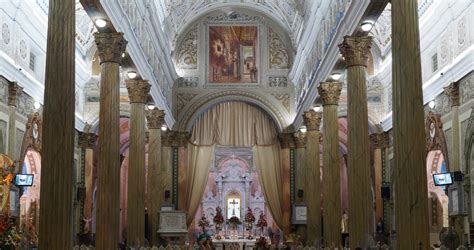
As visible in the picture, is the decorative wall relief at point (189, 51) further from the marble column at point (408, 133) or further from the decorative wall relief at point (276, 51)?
the marble column at point (408, 133)

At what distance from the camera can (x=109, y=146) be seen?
14.8 metres

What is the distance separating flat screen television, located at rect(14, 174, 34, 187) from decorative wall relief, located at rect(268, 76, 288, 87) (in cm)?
1493

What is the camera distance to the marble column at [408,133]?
33.2 feet

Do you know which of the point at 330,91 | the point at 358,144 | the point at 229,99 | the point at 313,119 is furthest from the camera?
the point at 229,99

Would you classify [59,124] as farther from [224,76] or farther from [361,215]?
[224,76]

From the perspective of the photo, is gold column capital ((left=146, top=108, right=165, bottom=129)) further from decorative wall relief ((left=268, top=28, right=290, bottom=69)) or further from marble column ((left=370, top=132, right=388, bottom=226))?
marble column ((left=370, top=132, right=388, bottom=226))

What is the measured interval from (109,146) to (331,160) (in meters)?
7.53

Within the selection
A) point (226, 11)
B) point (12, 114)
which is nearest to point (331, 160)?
point (12, 114)

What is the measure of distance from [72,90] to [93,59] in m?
16.5

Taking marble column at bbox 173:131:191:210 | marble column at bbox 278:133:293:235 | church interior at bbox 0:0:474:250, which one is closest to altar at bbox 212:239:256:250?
church interior at bbox 0:0:474:250

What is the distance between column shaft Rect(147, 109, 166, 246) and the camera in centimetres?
2369

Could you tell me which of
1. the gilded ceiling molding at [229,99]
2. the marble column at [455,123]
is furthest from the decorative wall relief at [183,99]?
the marble column at [455,123]

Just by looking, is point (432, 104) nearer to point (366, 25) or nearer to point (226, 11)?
point (366, 25)

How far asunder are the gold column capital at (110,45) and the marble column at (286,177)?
51.2 feet
